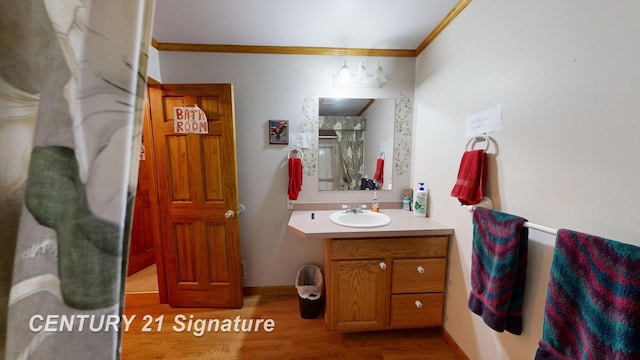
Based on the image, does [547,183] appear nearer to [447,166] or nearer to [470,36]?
[447,166]

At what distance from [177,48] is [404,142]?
2.05 meters

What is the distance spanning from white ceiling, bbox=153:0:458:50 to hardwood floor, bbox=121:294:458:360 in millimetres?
2196

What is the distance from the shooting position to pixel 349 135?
5.80 feet

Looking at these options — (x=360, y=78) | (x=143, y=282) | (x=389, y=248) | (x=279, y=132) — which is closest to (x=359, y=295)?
(x=389, y=248)

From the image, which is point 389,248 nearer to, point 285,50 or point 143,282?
point 285,50

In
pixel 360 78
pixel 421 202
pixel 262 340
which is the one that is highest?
pixel 360 78

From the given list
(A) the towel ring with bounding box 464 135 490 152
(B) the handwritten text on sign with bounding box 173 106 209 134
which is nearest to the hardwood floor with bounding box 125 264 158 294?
(B) the handwritten text on sign with bounding box 173 106 209 134

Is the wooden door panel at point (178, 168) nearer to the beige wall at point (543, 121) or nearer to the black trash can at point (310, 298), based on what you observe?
the black trash can at point (310, 298)

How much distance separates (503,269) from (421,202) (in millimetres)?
735

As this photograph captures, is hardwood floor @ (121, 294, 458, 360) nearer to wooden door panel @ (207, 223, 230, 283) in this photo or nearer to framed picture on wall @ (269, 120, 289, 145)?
wooden door panel @ (207, 223, 230, 283)

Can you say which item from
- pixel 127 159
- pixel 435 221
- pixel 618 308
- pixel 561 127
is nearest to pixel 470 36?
pixel 561 127

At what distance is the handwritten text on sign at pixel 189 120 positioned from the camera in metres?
1.58

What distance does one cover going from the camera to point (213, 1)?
1229 millimetres

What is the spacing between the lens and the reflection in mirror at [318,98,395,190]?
5.76ft
